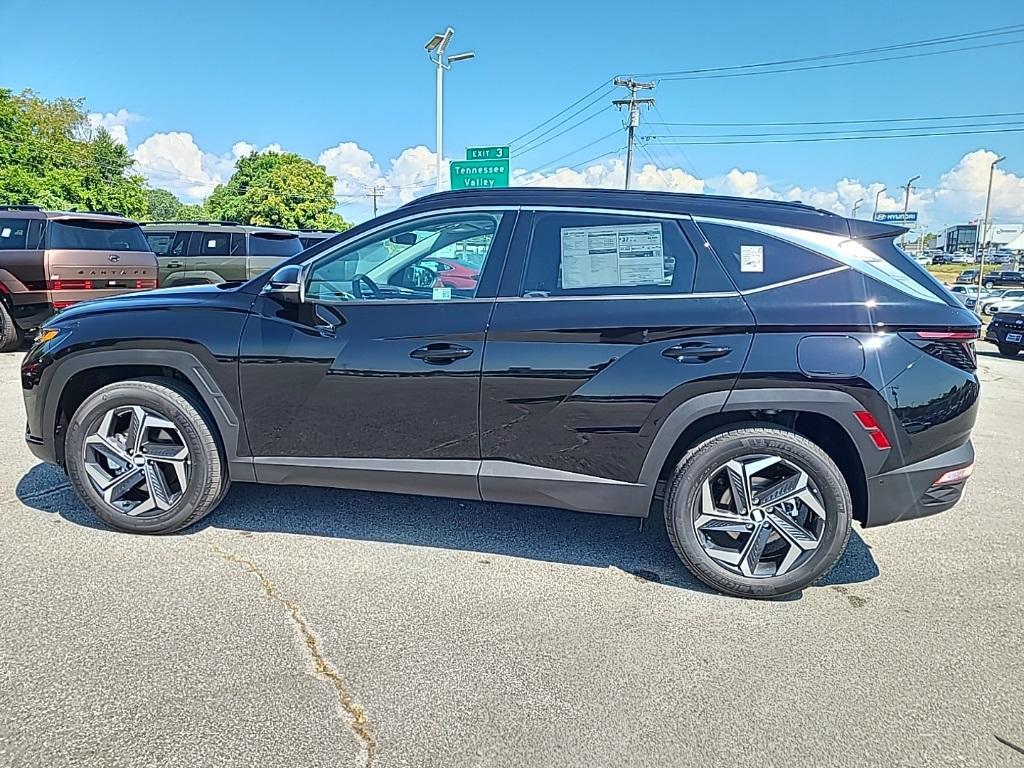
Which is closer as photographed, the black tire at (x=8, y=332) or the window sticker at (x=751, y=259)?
the window sticker at (x=751, y=259)

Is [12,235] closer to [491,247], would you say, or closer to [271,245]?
[271,245]

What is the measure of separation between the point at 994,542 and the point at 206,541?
14.0 feet

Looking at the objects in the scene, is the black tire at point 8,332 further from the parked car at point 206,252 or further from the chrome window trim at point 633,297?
the chrome window trim at point 633,297

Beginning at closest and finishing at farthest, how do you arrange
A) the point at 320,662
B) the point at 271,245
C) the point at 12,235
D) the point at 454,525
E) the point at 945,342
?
the point at 320,662 → the point at 945,342 → the point at 454,525 → the point at 12,235 → the point at 271,245

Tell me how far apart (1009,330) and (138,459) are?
630 inches

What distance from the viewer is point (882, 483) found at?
302 centimetres

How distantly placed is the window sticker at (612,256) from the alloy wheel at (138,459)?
216cm

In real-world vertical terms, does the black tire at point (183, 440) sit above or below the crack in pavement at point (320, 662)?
above

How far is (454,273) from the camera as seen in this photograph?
3.38 meters

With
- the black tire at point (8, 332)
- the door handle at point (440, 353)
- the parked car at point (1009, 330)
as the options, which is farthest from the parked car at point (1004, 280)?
the door handle at point (440, 353)

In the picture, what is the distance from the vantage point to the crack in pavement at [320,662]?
2181 millimetres

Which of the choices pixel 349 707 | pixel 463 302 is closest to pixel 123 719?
pixel 349 707

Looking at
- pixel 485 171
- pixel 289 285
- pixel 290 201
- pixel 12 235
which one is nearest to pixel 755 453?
pixel 289 285

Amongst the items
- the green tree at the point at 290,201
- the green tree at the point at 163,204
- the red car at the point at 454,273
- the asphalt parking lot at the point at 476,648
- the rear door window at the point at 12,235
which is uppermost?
the green tree at the point at 163,204
